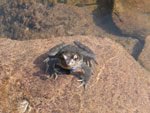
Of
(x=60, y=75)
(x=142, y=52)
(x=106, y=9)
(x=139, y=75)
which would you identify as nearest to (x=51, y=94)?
(x=60, y=75)

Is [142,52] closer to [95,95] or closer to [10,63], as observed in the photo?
[95,95]

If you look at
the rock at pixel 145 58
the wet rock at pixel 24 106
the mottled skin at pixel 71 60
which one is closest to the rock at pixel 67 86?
the wet rock at pixel 24 106

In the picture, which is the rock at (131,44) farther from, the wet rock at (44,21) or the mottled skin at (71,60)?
the mottled skin at (71,60)

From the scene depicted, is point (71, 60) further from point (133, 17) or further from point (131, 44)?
point (133, 17)

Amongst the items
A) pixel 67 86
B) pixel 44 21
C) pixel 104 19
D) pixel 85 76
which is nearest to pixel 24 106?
pixel 67 86

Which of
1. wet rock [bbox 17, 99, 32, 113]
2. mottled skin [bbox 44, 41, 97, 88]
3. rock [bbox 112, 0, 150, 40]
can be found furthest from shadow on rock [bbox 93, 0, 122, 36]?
wet rock [bbox 17, 99, 32, 113]
